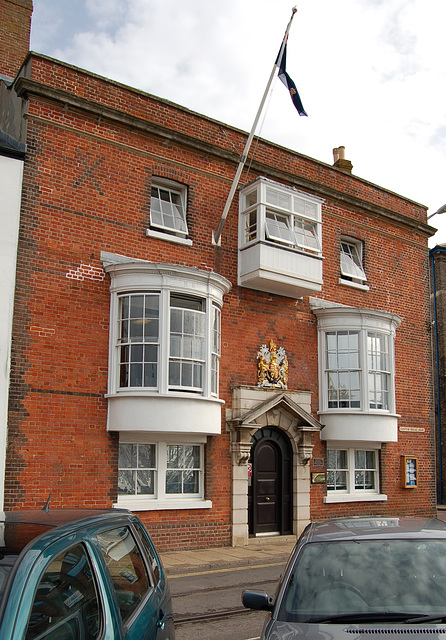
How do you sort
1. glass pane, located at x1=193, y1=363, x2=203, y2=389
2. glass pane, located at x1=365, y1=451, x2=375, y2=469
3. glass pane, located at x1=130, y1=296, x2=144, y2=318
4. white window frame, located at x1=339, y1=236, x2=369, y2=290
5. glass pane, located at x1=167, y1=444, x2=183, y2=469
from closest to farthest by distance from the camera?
glass pane, located at x1=130, y1=296, x2=144, y2=318 < glass pane, located at x1=193, y1=363, x2=203, y2=389 < glass pane, located at x1=167, y1=444, x2=183, y2=469 < glass pane, located at x1=365, y1=451, x2=375, y2=469 < white window frame, located at x1=339, y1=236, x2=369, y2=290

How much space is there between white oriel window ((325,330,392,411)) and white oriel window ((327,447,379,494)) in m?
1.40

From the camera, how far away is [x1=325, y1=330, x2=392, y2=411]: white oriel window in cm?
1686

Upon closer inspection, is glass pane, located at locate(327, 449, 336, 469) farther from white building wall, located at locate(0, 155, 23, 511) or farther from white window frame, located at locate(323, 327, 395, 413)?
white building wall, located at locate(0, 155, 23, 511)

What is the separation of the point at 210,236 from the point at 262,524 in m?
6.96

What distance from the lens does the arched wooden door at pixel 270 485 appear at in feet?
50.3

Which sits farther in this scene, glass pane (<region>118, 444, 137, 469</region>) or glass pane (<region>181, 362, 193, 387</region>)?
glass pane (<region>181, 362, 193, 387</region>)

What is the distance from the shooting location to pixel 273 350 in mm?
15977

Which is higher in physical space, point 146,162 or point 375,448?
point 146,162

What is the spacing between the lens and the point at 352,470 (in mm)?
17328

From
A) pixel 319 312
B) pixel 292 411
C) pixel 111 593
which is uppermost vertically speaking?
pixel 319 312

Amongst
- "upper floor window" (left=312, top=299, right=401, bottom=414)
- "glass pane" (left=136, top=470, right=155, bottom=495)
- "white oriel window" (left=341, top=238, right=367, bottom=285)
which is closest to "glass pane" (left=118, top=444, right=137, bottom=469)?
"glass pane" (left=136, top=470, right=155, bottom=495)

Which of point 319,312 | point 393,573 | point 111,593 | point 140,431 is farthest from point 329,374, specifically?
point 111,593

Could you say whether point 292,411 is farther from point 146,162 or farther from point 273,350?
point 146,162

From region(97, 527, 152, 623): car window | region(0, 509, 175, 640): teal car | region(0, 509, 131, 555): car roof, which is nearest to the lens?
region(0, 509, 175, 640): teal car
